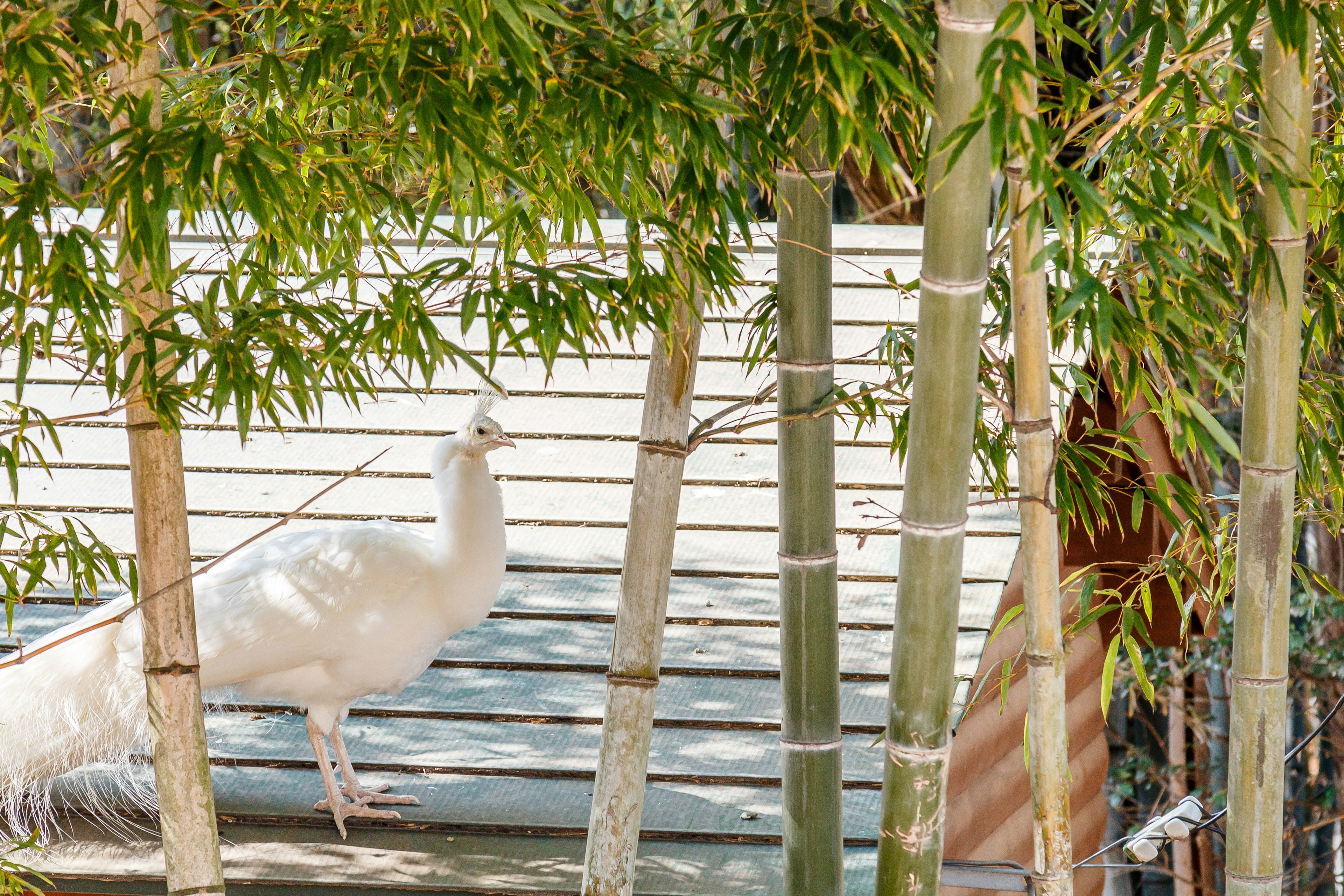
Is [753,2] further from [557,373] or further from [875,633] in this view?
[557,373]

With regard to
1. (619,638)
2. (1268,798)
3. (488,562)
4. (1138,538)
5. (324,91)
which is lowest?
(1268,798)

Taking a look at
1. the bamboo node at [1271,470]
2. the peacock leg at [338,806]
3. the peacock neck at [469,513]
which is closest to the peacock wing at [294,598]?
the peacock neck at [469,513]

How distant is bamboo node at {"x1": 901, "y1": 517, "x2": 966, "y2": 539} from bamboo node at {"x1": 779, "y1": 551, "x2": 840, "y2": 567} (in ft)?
0.92

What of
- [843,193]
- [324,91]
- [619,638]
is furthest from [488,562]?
[843,193]

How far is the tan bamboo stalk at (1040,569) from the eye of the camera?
1543mm

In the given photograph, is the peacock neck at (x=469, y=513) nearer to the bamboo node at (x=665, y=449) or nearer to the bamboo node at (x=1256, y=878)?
the bamboo node at (x=665, y=449)

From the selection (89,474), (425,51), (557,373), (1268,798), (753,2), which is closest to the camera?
(425,51)

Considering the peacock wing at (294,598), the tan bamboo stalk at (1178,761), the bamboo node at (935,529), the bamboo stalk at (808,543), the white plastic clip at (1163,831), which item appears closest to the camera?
the bamboo node at (935,529)

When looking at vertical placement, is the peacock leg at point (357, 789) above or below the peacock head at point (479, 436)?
below

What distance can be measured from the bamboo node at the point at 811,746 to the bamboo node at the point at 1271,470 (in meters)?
0.67

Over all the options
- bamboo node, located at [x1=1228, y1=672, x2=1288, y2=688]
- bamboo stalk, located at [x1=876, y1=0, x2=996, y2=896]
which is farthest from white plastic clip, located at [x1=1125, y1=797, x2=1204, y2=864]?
bamboo stalk, located at [x1=876, y1=0, x2=996, y2=896]

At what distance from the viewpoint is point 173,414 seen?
1.52 m

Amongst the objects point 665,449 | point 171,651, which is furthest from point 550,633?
point 171,651

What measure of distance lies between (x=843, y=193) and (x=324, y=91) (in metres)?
8.09
